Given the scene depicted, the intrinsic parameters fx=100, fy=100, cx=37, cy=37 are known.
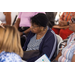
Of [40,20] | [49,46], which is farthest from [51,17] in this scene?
[49,46]

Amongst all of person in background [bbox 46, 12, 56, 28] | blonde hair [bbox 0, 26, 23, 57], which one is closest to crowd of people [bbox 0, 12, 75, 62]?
blonde hair [bbox 0, 26, 23, 57]

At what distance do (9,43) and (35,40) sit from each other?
2.53ft

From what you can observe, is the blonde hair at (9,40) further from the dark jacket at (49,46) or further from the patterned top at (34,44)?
the patterned top at (34,44)

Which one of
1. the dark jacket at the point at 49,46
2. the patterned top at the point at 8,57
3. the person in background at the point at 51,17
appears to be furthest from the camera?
the person in background at the point at 51,17

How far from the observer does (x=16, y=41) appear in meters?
1.25

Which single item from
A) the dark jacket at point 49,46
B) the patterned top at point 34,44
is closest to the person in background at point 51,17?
the patterned top at point 34,44

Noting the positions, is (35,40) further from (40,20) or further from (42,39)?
(40,20)

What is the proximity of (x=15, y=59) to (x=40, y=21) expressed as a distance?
2.76ft

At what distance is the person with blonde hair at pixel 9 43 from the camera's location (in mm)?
1188

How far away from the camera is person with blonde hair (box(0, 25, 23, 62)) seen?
119 centimetres

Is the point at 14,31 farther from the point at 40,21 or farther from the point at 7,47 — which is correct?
the point at 40,21

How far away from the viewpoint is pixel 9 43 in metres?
1.22

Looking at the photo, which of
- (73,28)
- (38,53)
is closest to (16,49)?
(38,53)

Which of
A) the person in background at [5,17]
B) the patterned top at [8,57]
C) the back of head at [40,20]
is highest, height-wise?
the person in background at [5,17]
